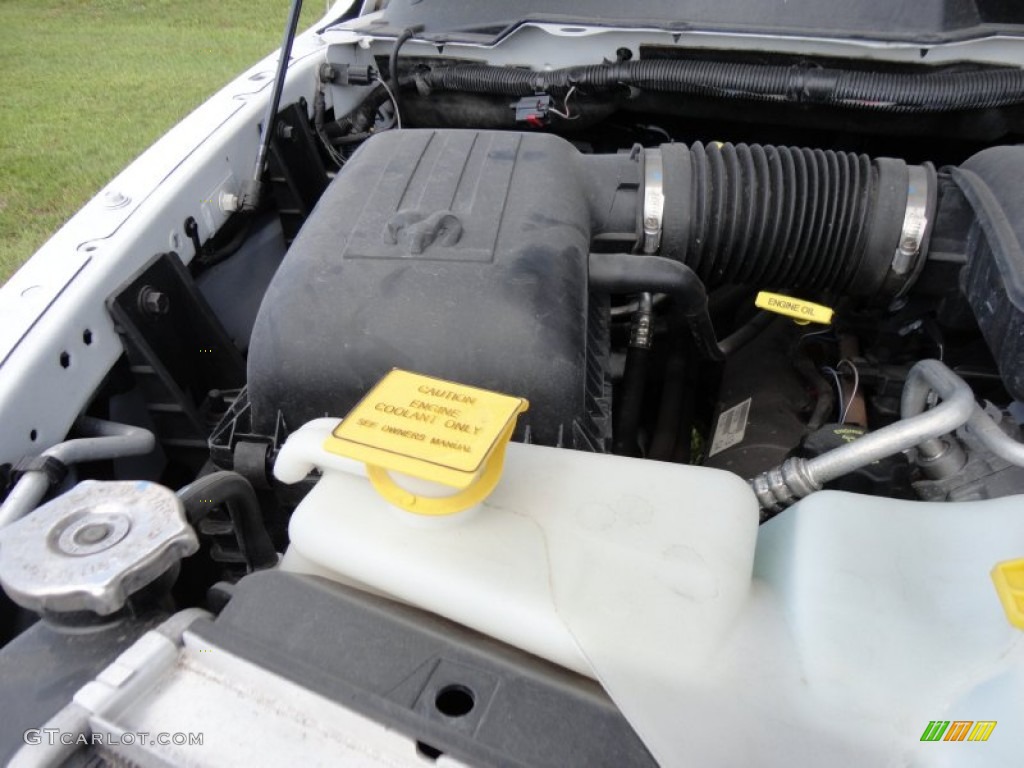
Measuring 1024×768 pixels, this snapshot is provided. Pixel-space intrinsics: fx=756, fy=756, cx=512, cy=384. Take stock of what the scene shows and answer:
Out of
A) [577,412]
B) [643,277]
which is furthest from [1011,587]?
[643,277]

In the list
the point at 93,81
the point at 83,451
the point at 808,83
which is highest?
the point at 808,83

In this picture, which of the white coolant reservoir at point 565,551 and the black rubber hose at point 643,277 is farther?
the black rubber hose at point 643,277

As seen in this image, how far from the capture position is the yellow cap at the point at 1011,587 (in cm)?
53

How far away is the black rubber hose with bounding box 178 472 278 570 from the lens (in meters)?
0.67

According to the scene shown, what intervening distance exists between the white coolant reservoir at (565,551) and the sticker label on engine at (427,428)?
0.02 metres

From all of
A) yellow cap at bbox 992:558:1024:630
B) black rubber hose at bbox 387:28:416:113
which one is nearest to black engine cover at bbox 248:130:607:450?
yellow cap at bbox 992:558:1024:630

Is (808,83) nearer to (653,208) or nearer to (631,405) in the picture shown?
(653,208)

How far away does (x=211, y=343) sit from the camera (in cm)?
113

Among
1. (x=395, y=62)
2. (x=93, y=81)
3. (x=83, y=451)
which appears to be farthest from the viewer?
(x=93, y=81)

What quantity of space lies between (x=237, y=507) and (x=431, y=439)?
0.29 m

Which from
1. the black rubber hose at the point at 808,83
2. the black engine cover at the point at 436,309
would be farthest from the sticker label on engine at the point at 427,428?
the black rubber hose at the point at 808,83

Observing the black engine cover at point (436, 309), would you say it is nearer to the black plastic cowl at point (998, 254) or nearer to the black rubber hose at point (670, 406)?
the black rubber hose at point (670, 406)

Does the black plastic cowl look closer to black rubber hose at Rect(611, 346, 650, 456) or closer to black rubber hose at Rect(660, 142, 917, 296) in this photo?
black rubber hose at Rect(660, 142, 917, 296)

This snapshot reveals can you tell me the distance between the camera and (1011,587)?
0.54 meters
